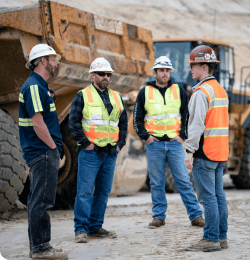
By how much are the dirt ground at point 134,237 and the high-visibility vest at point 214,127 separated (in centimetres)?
85

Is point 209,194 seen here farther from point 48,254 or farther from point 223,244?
point 48,254

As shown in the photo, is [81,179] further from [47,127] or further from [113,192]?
[113,192]

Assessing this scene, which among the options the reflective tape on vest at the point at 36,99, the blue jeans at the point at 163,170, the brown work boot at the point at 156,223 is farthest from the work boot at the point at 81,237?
the reflective tape on vest at the point at 36,99

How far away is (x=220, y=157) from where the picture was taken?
3.96 meters

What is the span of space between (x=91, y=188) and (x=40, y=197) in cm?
96

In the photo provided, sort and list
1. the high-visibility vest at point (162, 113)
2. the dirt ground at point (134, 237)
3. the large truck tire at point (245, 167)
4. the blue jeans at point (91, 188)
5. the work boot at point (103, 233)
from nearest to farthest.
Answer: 1. the dirt ground at point (134, 237)
2. the blue jeans at point (91, 188)
3. the work boot at point (103, 233)
4. the high-visibility vest at point (162, 113)
5. the large truck tire at point (245, 167)

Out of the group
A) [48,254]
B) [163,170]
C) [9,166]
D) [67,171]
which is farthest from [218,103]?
[67,171]

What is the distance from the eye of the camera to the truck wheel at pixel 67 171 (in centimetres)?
670

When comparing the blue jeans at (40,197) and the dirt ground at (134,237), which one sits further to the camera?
the dirt ground at (134,237)

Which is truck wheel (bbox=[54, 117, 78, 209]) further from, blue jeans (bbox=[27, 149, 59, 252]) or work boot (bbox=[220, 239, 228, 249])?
work boot (bbox=[220, 239, 228, 249])

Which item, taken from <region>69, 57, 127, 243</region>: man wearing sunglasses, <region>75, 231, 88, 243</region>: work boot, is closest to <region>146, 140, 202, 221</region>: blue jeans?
<region>69, 57, 127, 243</region>: man wearing sunglasses

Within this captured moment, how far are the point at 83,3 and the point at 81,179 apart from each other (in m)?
59.5

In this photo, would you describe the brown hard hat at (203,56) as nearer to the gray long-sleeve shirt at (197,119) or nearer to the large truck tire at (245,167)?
the gray long-sleeve shirt at (197,119)

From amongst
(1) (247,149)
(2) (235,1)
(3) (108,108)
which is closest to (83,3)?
(2) (235,1)
